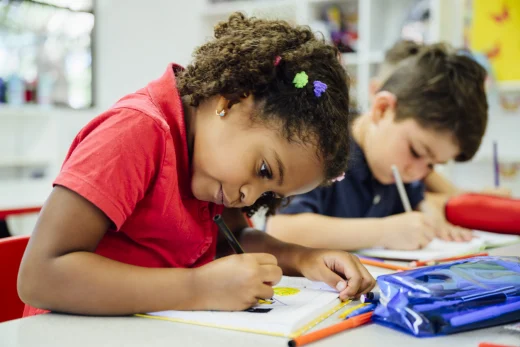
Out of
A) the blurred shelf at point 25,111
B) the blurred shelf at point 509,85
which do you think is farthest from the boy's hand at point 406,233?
the blurred shelf at point 25,111

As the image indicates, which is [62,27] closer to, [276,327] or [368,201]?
[368,201]

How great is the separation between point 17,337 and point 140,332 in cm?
12

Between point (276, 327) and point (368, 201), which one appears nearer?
point (276, 327)

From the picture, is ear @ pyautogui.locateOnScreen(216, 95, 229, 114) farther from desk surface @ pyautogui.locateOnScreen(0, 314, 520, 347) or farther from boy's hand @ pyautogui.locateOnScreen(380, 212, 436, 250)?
boy's hand @ pyautogui.locateOnScreen(380, 212, 436, 250)

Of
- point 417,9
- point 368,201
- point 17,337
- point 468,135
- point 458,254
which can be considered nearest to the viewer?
point 17,337

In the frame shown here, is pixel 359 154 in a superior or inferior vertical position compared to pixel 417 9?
inferior

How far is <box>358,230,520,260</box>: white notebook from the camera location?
108 cm

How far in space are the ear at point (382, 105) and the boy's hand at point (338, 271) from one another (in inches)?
24.9

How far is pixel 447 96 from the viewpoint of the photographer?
1.34 metres

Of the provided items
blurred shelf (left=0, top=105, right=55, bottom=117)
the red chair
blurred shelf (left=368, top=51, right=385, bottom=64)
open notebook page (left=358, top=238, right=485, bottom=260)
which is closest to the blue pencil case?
open notebook page (left=358, top=238, right=485, bottom=260)

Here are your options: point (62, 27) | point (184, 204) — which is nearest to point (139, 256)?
point (184, 204)

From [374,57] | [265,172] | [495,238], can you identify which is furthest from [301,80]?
[374,57]

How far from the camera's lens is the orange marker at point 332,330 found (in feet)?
1.82

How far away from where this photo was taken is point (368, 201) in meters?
1.46
